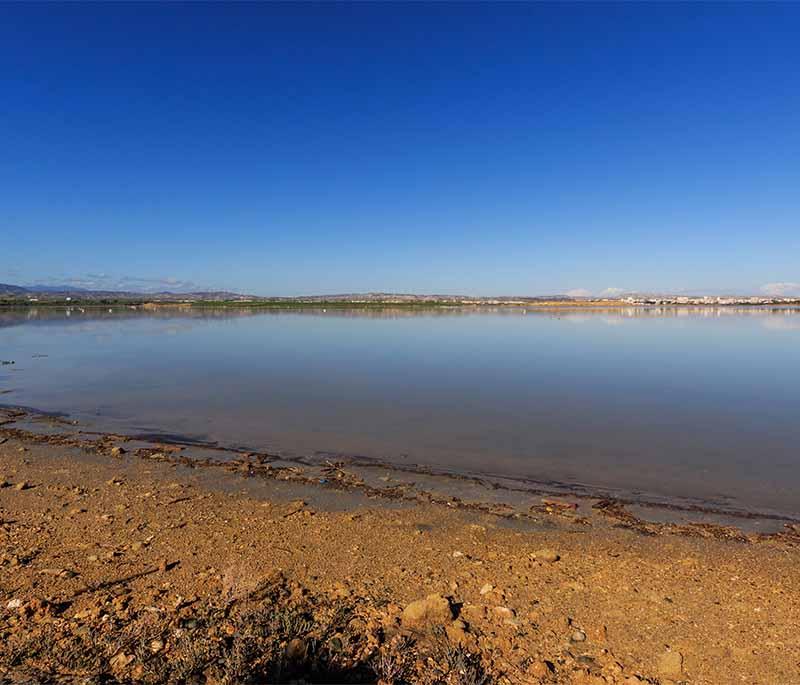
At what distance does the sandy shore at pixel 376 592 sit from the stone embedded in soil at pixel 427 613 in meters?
0.02

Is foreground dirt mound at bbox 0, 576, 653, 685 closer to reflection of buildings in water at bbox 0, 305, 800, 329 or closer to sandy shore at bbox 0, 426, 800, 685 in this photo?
sandy shore at bbox 0, 426, 800, 685

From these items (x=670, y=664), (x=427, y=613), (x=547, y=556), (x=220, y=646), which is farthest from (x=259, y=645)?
(x=547, y=556)

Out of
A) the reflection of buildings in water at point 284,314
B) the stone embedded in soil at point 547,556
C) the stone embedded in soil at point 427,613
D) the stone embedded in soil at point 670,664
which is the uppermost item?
the reflection of buildings in water at point 284,314

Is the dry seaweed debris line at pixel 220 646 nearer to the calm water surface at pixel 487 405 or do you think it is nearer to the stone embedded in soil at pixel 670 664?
the stone embedded in soil at pixel 670 664

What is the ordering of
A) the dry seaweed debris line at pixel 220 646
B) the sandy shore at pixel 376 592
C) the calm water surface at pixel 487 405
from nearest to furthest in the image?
the dry seaweed debris line at pixel 220 646 → the sandy shore at pixel 376 592 → the calm water surface at pixel 487 405

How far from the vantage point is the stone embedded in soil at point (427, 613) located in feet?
13.1

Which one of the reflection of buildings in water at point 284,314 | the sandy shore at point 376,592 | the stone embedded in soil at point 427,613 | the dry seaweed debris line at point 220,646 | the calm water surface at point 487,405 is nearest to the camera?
the dry seaweed debris line at point 220,646

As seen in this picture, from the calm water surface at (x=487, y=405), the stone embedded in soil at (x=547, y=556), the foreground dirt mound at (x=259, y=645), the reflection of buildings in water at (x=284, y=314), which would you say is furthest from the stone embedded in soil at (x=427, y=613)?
the reflection of buildings in water at (x=284, y=314)

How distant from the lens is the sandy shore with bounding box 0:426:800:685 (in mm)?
3475

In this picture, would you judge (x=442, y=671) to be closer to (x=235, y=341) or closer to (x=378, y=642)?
(x=378, y=642)

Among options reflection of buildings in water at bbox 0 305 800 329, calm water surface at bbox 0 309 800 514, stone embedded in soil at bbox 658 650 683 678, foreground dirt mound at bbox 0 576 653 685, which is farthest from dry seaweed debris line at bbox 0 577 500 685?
reflection of buildings in water at bbox 0 305 800 329

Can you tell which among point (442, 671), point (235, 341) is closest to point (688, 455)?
point (442, 671)

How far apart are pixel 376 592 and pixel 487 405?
9.18 metres

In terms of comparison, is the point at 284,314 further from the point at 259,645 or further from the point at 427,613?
the point at 259,645
